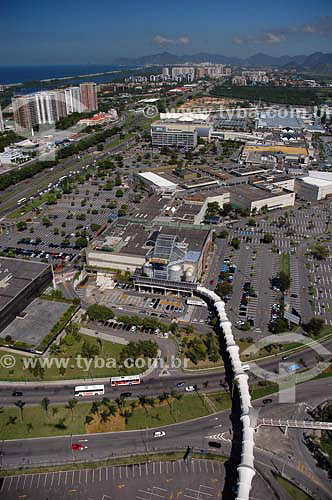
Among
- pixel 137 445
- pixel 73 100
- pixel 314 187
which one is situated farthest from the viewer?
pixel 73 100

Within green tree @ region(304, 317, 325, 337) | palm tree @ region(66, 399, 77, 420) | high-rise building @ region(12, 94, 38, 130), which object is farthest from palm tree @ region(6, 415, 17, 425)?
high-rise building @ region(12, 94, 38, 130)

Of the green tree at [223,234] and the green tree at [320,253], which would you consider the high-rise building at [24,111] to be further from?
the green tree at [320,253]

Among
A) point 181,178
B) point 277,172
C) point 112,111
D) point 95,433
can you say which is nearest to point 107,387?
point 95,433

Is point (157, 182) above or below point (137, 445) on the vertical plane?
above

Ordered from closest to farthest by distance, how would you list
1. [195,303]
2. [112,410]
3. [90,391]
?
[112,410], [90,391], [195,303]

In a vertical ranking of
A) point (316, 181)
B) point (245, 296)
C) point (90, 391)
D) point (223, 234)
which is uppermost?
point (316, 181)

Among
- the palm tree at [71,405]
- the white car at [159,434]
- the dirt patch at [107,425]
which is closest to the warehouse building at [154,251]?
the palm tree at [71,405]

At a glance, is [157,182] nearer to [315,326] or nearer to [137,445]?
[315,326]

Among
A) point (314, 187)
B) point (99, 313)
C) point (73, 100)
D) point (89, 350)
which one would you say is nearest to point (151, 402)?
point (89, 350)
